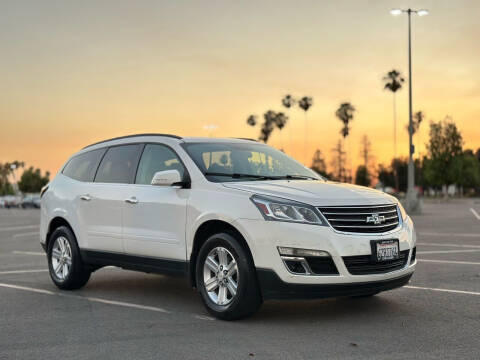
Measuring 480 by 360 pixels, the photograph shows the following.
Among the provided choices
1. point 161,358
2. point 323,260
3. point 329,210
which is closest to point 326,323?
point 323,260

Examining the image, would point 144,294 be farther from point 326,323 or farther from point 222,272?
point 326,323

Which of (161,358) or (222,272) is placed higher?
(222,272)

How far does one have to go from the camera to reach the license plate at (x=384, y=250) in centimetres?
634

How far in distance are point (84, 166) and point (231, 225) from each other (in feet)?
10.9

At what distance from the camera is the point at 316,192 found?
652cm

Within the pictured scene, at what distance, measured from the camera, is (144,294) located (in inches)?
332

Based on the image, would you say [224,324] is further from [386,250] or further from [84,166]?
[84,166]

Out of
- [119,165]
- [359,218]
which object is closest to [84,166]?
[119,165]

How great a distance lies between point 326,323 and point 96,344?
2.19m

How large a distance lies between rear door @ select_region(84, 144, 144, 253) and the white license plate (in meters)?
3.15

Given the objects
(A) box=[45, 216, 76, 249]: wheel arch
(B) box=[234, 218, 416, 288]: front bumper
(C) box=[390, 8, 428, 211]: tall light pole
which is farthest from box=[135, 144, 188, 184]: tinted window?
(C) box=[390, 8, 428, 211]: tall light pole

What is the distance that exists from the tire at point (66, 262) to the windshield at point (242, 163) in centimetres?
237

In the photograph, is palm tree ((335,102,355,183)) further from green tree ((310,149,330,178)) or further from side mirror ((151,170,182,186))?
side mirror ((151,170,182,186))

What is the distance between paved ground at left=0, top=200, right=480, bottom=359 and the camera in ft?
17.8
